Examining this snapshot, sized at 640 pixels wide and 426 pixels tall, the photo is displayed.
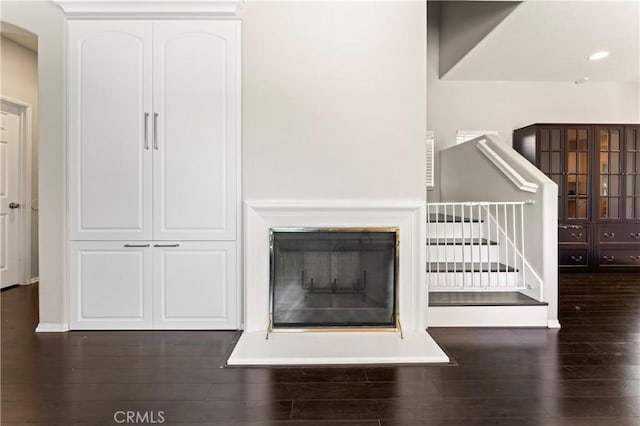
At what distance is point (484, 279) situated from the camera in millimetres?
3539

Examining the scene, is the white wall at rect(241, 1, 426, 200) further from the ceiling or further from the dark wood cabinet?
the dark wood cabinet

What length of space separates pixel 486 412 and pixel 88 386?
2050 mm

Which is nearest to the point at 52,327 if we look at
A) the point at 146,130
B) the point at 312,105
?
the point at 146,130

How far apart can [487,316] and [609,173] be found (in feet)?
12.6

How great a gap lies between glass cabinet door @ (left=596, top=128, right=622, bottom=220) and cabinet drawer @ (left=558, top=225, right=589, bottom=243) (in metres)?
0.31

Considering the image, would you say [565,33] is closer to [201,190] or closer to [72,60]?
[201,190]

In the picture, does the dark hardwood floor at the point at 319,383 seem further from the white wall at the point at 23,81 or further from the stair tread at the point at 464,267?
the white wall at the point at 23,81

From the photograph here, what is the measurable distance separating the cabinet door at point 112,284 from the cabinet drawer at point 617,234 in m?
5.84

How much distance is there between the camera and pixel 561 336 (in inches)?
109

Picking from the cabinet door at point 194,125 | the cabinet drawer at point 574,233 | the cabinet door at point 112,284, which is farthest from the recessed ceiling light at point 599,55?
the cabinet door at point 112,284

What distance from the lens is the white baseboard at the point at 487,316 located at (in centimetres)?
297

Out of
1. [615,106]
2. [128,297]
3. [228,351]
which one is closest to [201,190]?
[128,297]

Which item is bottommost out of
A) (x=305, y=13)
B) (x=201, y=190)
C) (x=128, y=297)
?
(x=128, y=297)

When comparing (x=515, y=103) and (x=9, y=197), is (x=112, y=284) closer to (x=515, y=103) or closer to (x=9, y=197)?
(x=9, y=197)
